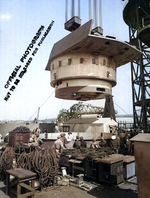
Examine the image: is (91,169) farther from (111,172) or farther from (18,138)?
(18,138)

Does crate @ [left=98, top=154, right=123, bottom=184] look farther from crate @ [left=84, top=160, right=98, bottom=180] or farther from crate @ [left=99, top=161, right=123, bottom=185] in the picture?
crate @ [left=84, top=160, right=98, bottom=180]

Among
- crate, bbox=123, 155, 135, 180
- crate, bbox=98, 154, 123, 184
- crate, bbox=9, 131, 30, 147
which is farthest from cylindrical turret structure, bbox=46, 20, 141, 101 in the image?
crate, bbox=98, 154, 123, 184

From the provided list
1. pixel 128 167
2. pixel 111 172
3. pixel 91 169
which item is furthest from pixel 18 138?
pixel 128 167

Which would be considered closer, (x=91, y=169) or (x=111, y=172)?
(x=111, y=172)

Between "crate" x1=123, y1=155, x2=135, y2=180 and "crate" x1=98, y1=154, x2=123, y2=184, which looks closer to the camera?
"crate" x1=98, y1=154, x2=123, y2=184

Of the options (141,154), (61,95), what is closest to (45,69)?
(61,95)

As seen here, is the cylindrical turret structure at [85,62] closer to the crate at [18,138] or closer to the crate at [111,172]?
the crate at [18,138]

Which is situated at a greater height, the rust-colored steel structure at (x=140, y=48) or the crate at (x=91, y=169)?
the rust-colored steel structure at (x=140, y=48)

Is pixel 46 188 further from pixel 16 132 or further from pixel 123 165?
pixel 16 132

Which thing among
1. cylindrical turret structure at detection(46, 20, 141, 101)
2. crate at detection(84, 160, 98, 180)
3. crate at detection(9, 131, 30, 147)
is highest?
cylindrical turret structure at detection(46, 20, 141, 101)

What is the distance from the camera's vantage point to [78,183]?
7.52 m

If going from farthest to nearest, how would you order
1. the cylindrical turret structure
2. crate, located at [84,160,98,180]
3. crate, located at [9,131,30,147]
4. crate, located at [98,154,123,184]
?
crate, located at [9,131,30,147] < the cylindrical turret structure < crate, located at [84,160,98,180] < crate, located at [98,154,123,184]

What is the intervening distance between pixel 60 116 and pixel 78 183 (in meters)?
41.4

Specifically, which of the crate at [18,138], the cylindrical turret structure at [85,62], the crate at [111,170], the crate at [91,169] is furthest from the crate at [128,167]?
the crate at [18,138]
